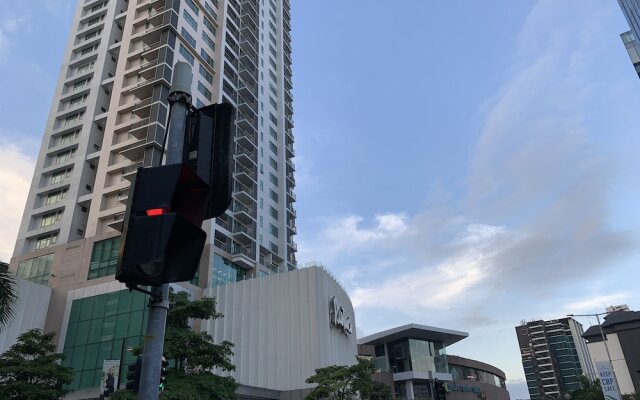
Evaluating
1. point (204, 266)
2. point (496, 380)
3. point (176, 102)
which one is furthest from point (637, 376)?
point (176, 102)

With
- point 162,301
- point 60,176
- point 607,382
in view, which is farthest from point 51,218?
point 162,301

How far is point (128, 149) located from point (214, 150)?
63.2 metres

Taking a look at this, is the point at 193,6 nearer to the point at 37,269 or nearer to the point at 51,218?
the point at 51,218

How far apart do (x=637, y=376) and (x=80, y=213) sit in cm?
9746

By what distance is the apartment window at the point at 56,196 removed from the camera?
65.8m

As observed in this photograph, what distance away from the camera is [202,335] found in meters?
28.4

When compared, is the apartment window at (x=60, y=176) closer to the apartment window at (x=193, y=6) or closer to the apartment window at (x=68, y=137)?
the apartment window at (x=68, y=137)

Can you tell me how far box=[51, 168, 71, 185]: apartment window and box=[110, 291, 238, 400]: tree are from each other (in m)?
46.3

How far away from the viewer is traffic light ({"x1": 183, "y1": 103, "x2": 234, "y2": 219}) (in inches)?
193

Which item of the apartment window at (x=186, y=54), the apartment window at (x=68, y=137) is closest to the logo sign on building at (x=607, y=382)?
the apartment window at (x=186, y=54)

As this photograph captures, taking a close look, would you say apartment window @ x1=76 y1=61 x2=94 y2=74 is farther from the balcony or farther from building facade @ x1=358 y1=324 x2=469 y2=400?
building facade @ x1=358 y1=324 x2=469 y2=400

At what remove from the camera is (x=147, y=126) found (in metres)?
63.2

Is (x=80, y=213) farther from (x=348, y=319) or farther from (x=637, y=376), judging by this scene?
(x=637, y=376)

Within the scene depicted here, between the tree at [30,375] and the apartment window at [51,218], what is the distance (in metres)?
37.4
